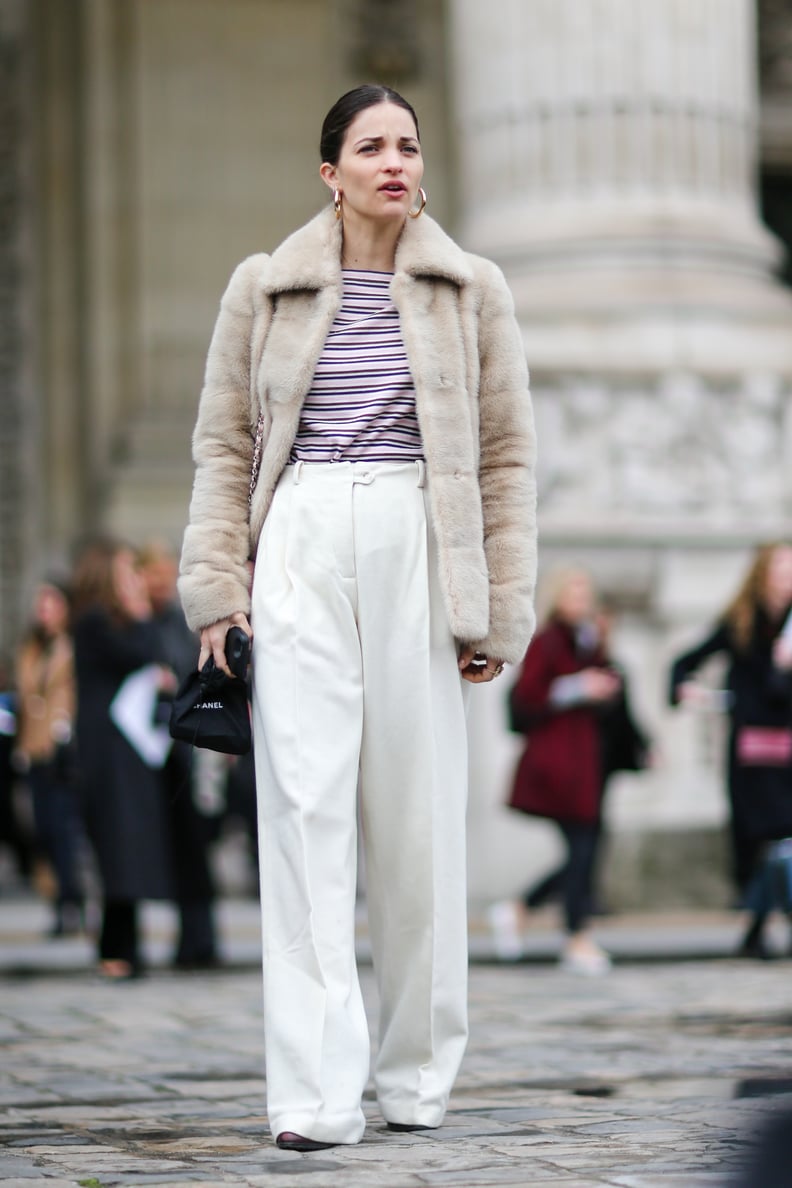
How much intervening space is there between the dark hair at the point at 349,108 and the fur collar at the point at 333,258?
6.3 inches

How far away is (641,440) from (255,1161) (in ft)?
27.4

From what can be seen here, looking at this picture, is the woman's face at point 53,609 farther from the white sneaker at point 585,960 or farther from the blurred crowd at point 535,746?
the white sneaker at point 585,960

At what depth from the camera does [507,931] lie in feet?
34.4

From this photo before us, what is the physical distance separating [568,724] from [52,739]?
344cm

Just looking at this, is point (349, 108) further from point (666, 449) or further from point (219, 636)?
point (666, 449)

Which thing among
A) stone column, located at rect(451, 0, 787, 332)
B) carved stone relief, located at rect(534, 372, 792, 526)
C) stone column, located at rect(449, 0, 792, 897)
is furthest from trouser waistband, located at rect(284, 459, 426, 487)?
stone column, located at rect(451, 0, 787, 332)

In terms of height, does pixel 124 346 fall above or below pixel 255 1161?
above

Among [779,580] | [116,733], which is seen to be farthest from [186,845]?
[779,580]

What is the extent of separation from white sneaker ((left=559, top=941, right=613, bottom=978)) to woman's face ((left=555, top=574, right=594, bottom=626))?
1.41m

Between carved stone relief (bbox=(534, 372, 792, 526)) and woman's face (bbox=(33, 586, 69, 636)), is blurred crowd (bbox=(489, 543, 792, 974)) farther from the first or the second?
woman's face (bbox=(33, 586, 69, 636))

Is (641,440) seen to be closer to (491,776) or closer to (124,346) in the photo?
(491,776)

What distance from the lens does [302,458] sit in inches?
201

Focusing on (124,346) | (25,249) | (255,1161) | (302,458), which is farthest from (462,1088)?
(25,249)

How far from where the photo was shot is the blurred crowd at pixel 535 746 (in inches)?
391
